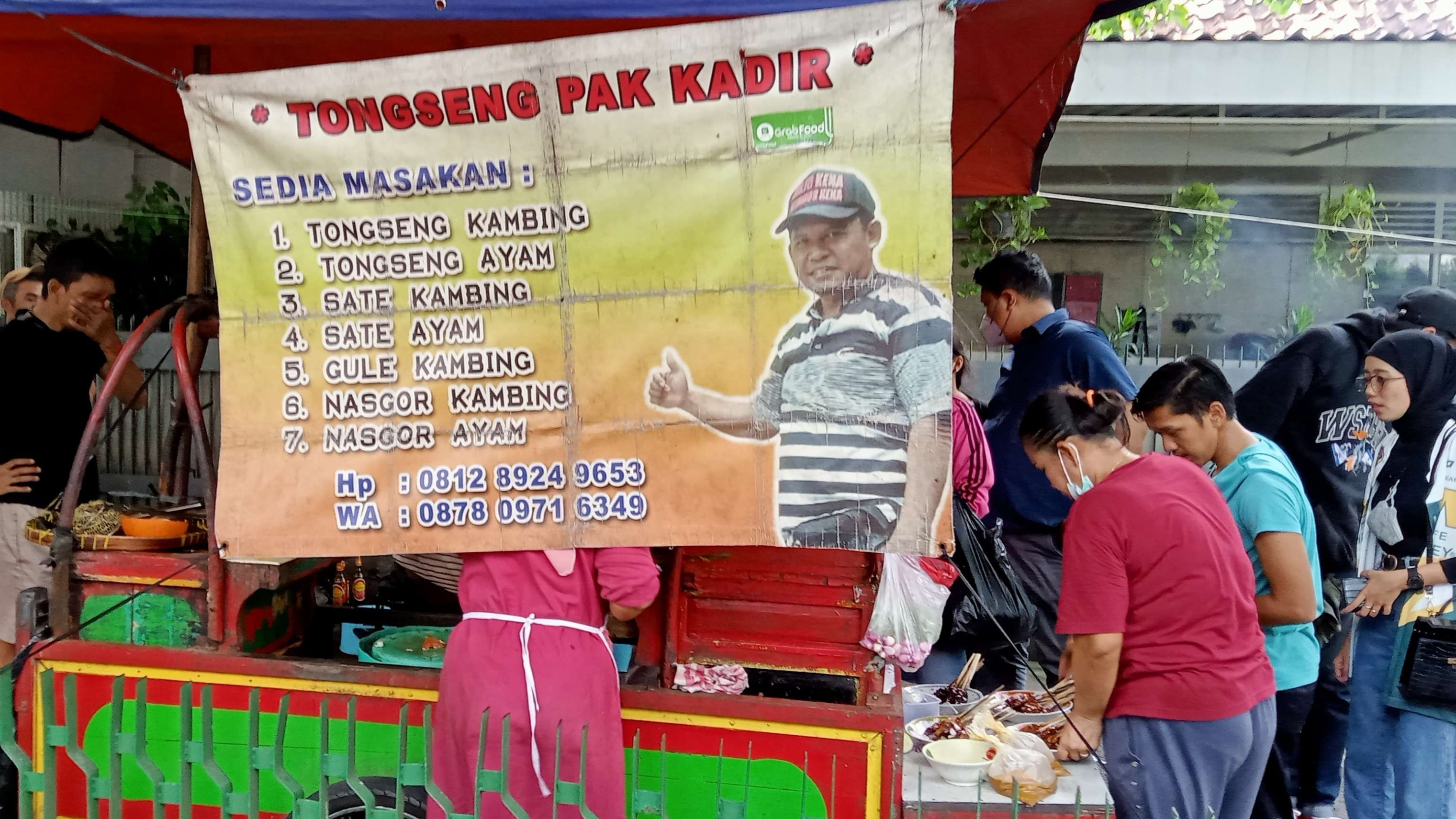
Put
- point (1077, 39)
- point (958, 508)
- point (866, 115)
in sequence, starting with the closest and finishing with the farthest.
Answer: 1. point (866, 115)
2. point (1077, 39)
3. point (958, 508)

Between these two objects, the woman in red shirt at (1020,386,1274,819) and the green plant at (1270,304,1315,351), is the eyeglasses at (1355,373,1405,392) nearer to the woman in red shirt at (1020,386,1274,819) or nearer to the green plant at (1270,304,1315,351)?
the woman in red shirt at (1020,386,1274,819)

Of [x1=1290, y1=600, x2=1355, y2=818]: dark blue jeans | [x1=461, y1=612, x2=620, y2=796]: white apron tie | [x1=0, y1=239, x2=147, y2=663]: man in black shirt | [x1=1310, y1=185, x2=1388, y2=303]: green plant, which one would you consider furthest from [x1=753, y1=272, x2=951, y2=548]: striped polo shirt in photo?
[x1=1310, y1=185, x2=1388, y2=303]: green plant

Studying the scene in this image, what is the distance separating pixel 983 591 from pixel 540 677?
2.07 meters

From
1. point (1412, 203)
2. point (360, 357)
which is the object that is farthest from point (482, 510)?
point (1412, 203)

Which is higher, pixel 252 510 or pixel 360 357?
pixel 360 357

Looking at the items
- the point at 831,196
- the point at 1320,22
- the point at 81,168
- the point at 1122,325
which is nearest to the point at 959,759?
the point at 831,196

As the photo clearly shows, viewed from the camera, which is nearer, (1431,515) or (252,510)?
(252,510)

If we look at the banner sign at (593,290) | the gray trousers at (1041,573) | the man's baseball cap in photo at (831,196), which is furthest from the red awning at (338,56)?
the gray trousers at (1041,573)

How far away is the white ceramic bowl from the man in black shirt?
10.8 feet

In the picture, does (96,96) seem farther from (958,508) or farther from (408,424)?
(958,508)

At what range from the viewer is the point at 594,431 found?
2619mm

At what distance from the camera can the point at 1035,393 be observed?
4.40 meters

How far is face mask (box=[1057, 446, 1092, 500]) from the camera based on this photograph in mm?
2684

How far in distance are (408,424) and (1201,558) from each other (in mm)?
2234
